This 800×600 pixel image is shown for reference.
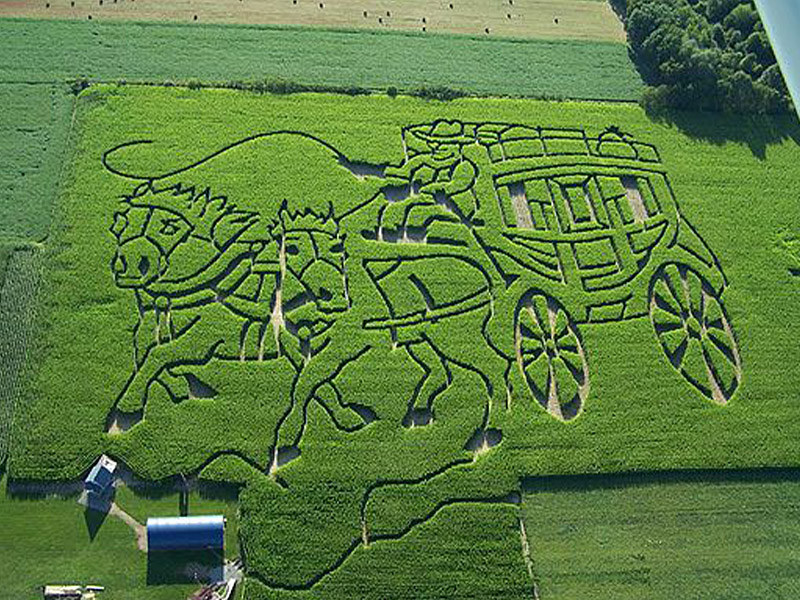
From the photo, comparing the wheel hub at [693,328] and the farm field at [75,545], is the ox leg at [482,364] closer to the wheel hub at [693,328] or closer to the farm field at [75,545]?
the wheel hub at [693,328]

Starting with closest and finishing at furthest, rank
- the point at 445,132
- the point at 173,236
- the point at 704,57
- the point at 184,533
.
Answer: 1. the point at 184,533
2. the point at 173,236
3. the point at 445,132
4. the point at 704,57

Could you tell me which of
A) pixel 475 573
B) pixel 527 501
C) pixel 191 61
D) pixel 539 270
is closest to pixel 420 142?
pixel 539 270

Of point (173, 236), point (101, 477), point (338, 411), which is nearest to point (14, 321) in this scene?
point (173, 236)

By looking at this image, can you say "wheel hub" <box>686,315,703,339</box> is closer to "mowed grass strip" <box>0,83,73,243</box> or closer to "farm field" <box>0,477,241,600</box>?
"farm field" <box>0,477,241,600</box>

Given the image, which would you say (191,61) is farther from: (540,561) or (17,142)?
(540,561)

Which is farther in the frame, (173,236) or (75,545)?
(173,236)

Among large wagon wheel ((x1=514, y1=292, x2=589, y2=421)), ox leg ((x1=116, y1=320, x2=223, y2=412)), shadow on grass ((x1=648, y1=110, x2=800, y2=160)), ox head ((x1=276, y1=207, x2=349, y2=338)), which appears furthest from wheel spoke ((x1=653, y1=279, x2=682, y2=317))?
ox leg ((x1=116, y1=320, x2=223, y2=412))

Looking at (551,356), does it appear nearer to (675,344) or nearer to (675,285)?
(675,344)
